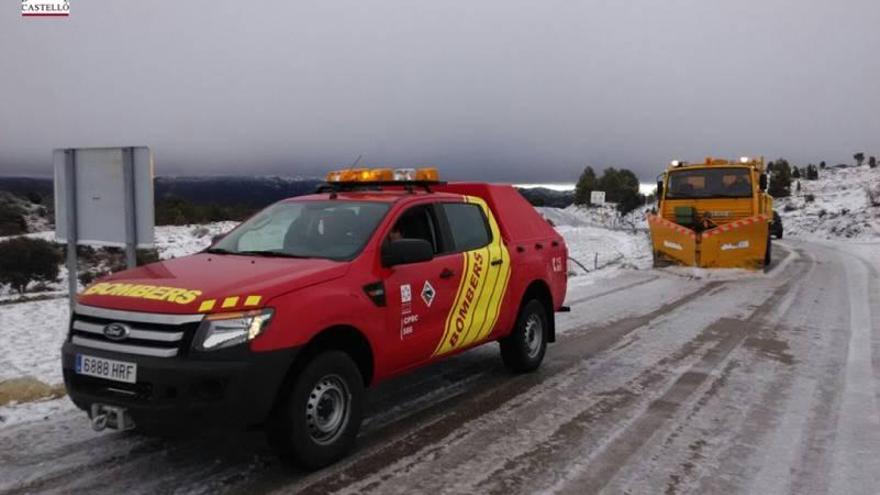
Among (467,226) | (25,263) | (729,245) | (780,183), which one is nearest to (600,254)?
(729,245)

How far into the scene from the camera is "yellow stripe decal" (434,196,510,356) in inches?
218

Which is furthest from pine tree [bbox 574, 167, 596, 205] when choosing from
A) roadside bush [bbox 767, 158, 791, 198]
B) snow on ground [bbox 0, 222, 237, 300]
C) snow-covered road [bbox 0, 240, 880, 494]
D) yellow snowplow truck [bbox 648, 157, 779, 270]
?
snow-covered road [bbox 0, 240, 880, 494]

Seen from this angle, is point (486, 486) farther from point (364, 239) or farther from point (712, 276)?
point (712, 276)

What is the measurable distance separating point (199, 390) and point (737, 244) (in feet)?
47.4

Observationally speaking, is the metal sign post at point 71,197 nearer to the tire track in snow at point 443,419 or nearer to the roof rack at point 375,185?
the roof rack at point 375,185

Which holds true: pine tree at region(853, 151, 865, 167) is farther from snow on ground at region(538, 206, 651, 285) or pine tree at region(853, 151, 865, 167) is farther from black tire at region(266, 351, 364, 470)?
black tire at region(266, 351, 364, 470)

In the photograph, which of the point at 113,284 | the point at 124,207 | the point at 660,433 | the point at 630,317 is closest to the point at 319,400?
the point at 113,284

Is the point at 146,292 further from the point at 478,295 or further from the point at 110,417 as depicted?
the point at 478,295

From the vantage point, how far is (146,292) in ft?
13.2

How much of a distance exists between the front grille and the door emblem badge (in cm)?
178

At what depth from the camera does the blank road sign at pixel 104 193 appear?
6266 millimetres

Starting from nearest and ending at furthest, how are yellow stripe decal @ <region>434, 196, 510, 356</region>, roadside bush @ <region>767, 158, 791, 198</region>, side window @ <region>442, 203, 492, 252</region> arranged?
yellow stripe decal @ <region>434, 196, 510, 356</region>, side window @ <region>442, 203, 492, 252</region>, roadside bush @ <region>767, 158, 791, 198</region>

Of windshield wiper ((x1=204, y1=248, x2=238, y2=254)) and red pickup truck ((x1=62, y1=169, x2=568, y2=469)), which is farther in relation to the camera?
windshield wiper ((x1=204, y1=248, x2=238, y2=254))

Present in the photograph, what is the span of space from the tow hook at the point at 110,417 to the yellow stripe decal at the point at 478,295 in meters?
2.27
